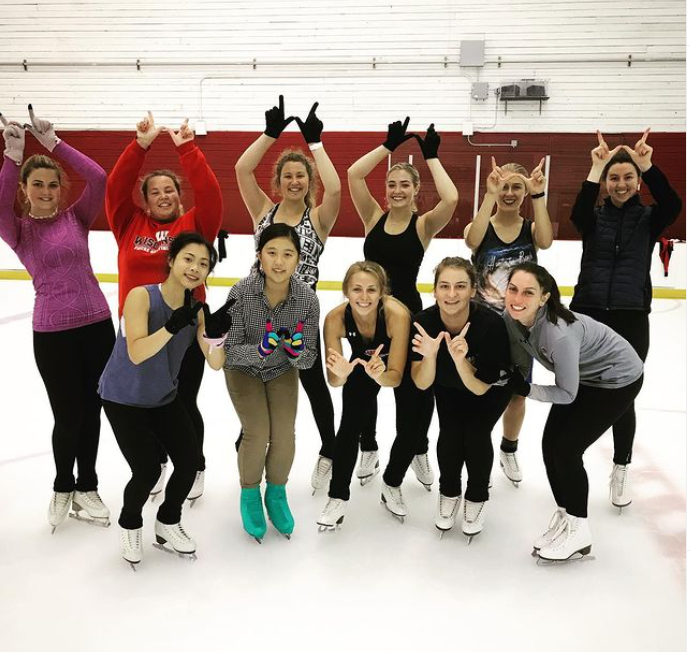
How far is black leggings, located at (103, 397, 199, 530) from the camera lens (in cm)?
246

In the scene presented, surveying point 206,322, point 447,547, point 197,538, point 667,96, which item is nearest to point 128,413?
point 206,322

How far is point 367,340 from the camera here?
2.89 metres

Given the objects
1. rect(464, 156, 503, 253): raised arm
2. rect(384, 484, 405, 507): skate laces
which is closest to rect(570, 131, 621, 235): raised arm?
rect(464, 156, 503, 253): raised arm

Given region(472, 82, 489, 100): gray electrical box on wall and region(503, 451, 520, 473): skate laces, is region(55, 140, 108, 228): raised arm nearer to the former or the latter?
region(503, 451, 520, 473): skate laces

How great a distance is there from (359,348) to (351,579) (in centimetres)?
97

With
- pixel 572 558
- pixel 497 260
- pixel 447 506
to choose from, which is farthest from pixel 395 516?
pixel 497 260

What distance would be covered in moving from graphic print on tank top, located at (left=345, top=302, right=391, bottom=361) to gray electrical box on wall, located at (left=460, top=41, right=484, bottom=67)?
7977mm

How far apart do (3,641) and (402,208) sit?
2.44m

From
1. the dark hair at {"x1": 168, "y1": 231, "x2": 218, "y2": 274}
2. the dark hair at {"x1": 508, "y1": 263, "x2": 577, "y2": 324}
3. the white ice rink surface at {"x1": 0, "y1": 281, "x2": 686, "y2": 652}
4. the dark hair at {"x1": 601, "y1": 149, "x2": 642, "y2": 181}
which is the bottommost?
the white ice rink surface at {"x1": 0, "y1": 281, "x2": 686, "y2": 652}

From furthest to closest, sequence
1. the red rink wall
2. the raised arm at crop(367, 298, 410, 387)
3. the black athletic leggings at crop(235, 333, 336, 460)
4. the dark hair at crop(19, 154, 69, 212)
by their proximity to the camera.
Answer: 1. the red rink wall
2. the black athletic leggings at crop(235, 333, 336, 460)
3. the raised arm at crop(367, 298, 410, 387)
4. the dark hair at crop(19, 154, 69, 212)

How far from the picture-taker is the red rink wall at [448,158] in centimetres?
888

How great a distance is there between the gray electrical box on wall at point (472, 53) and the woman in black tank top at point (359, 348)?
793cm

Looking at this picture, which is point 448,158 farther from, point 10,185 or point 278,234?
point 10,185

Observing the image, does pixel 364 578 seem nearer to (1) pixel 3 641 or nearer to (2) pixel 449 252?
(1) pixel 3 641
